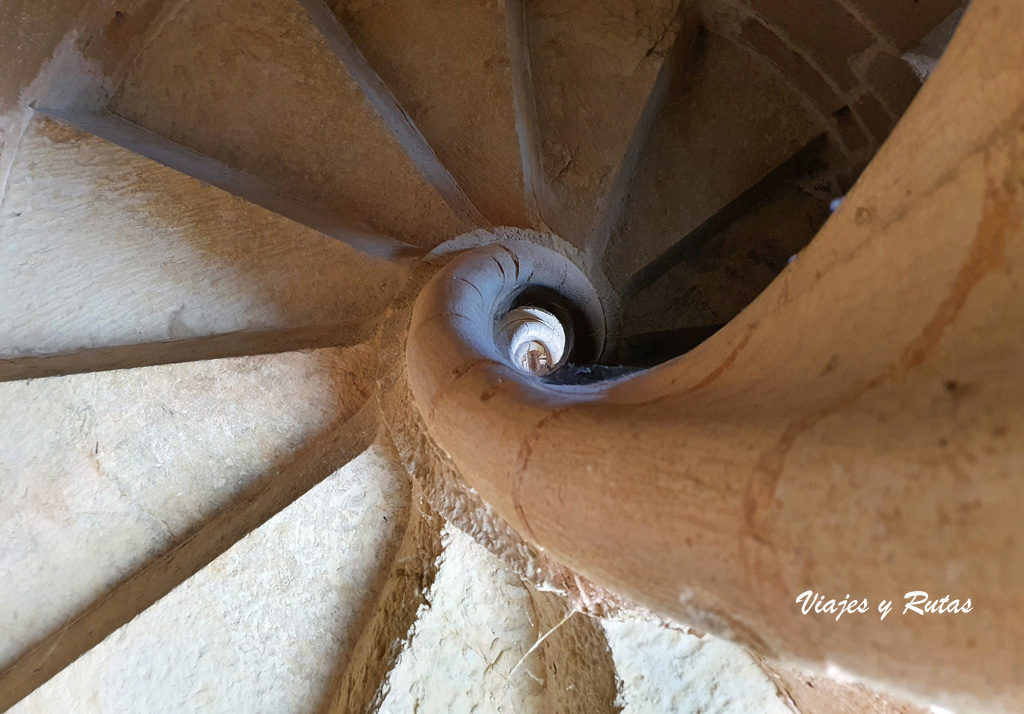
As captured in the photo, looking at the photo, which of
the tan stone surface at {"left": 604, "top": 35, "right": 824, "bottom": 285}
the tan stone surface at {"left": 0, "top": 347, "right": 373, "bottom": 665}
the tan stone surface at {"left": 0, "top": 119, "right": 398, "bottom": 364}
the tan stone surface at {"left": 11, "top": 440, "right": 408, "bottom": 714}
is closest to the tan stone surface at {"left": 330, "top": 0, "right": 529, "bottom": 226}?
the tan stone surface at {"left": 0, "top": 119, "right": 398, "bottom": 364}

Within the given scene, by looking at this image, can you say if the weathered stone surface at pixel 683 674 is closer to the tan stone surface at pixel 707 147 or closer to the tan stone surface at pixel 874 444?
the tan stone surface at pixel 874 444

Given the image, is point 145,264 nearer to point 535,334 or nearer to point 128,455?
point 128,455

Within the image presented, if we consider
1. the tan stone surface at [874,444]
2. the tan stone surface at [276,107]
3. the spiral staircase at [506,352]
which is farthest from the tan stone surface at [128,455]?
the tan stone surface at [874,444]

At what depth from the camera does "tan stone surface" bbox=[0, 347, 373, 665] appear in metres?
2.01

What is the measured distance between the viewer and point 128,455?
83.5 inches

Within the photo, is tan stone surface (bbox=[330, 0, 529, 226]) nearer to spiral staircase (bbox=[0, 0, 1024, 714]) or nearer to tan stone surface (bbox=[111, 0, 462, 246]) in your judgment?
spiral staircase (bbox=[0, 0, 1024, 714])

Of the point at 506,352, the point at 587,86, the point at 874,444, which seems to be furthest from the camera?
the point at 587,86

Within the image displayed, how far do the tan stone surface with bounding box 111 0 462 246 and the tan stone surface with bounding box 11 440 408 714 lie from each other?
110 centimetres

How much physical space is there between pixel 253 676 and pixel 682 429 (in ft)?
5.91

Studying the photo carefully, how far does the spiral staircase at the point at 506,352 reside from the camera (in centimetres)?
68

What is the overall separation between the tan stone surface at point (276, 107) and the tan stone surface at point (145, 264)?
343 mm

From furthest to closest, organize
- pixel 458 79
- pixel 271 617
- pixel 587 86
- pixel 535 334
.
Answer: pixel 535 334 → pixel 587 86 → pixel 458 79 → pixel 271 617

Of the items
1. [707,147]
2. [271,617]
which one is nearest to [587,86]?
[707,147]

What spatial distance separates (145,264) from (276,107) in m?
0.82
